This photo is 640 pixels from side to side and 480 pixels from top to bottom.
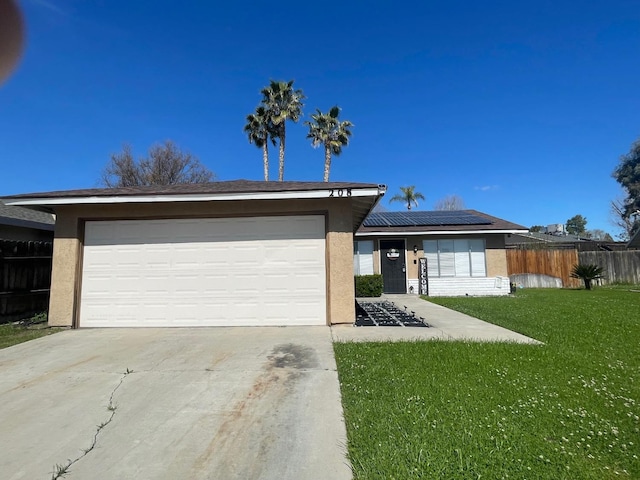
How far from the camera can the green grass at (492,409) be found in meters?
2.39

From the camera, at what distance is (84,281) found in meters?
7.61

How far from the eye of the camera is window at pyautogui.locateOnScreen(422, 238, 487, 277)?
15.0 meters

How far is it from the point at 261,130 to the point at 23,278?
18582mm

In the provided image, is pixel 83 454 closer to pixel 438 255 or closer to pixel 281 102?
pixel 438 255

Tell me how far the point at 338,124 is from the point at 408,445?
80.8 feet

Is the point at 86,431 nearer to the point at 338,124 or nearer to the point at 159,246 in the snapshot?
the point at 159,246

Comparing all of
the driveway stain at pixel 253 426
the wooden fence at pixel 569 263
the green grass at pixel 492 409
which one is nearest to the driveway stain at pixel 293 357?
the driveway stain at pixel 253 426

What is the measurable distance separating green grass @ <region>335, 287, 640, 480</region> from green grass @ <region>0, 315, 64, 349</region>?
5.98m

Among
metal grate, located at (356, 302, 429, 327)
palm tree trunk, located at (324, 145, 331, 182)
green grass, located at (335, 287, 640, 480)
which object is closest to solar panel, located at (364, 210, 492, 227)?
metal grate, located at (356, 302, 429, 327)

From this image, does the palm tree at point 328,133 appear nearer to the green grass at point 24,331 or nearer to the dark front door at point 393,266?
the dark front door at point 393,266

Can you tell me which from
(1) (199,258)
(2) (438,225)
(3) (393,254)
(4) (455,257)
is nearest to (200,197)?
(1) (199,258)

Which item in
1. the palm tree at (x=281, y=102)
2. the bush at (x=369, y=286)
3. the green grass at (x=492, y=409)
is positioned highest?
the palm tree at (x=281, y=102)

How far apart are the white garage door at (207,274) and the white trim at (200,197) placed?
1.96ft

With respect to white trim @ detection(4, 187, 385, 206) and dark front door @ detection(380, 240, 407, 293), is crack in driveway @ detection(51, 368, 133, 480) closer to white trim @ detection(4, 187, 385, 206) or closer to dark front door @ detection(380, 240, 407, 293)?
white trim @ detection(4, 187, 385, 206)
